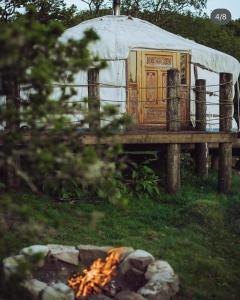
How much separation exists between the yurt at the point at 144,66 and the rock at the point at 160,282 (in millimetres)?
4758

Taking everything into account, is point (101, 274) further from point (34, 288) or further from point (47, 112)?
point (47, 112)

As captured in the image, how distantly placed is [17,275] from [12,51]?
71 centimetres

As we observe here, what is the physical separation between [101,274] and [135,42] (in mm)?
5836

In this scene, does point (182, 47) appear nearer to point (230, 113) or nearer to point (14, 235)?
point (230, 113)

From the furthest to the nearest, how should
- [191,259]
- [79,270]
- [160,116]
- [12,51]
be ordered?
[160,116] < [191,259] < [79,270] < [12,51]

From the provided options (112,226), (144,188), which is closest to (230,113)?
(144,188)

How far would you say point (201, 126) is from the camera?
10.0 m

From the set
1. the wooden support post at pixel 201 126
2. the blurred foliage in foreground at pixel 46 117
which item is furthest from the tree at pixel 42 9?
the blurred foliage in foreground at pixel 46 117

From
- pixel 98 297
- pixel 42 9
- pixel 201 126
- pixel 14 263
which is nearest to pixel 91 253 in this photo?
pixel 98 297

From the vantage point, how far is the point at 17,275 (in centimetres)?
188

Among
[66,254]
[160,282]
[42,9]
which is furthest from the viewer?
[42,9]

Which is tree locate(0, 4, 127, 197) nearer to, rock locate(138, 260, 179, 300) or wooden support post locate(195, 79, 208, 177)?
rock locate(138, 260, 179, 300)

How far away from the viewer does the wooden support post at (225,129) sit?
8.93m

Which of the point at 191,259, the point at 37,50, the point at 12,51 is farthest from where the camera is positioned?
the point at 191,259
